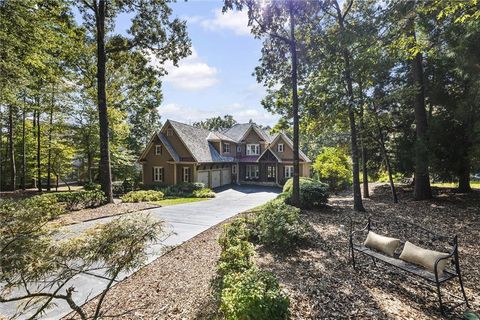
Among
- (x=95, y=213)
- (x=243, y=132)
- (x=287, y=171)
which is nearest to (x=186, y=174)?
(x=243, y=132)

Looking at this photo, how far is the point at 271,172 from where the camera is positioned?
30.4 metres

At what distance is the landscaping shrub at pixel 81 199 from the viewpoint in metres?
12.7

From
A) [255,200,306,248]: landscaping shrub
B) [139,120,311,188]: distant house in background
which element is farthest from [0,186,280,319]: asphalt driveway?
[139,120,311,188]: distant house in background

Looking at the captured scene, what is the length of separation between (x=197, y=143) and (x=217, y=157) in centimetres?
311

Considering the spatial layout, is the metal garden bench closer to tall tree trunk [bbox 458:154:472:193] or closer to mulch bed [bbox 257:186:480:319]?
mulch bed [bbox 257:186:480:319]

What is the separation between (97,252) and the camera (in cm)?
343

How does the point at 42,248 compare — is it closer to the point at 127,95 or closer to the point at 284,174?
the point at 127,95

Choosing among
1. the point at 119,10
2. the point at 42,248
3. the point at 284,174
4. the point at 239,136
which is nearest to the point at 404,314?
the point at 42,248

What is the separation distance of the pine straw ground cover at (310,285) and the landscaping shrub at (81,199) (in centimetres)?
876

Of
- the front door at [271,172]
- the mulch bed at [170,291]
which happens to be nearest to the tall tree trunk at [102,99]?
the mulch bed at [170,291]

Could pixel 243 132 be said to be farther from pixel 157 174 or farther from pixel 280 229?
pixel 280 229

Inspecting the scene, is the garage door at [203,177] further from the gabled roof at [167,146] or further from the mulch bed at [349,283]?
the mulch bed at [349,283]

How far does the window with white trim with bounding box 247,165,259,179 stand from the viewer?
31.7 m

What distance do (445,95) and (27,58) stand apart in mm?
19112
